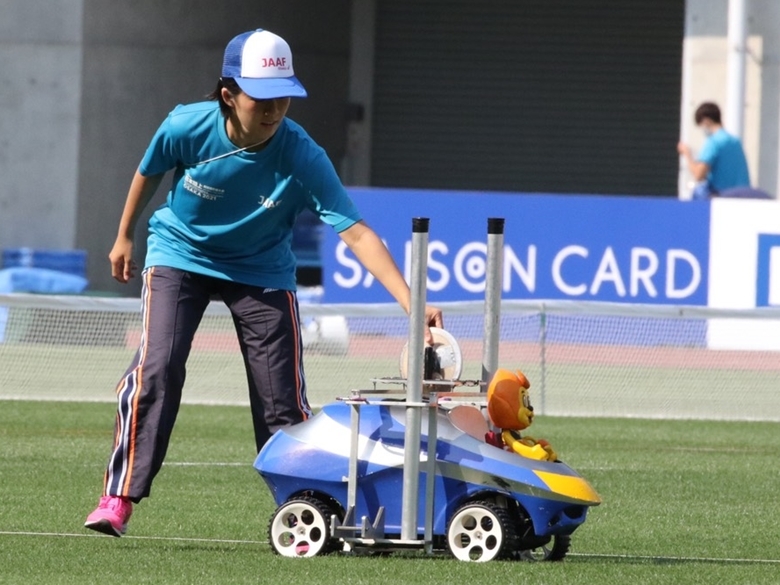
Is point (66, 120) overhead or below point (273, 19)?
below

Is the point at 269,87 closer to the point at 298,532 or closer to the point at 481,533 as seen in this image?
the point at 298,532

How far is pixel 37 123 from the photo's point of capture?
75.1 feet

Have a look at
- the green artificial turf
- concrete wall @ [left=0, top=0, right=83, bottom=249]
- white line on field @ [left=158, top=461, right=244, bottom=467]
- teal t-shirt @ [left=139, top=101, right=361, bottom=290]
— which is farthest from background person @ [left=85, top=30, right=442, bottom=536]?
concrete wall @ [left=0, top=0, right=83, bottom=249]

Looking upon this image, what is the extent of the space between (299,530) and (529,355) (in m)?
7.16

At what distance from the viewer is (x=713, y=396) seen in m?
12.8

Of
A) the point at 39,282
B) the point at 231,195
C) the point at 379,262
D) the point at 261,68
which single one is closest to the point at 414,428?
the point at 379,262

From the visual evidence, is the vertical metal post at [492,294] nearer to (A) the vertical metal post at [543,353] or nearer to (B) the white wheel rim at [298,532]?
(B) the white wheel rim at [298,532]

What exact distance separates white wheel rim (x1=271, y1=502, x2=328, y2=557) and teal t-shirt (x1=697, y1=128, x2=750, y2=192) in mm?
11518

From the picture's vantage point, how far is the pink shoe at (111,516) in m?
5.81

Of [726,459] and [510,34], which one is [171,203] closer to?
[726,459]

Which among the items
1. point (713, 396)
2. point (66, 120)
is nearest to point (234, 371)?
point (713, 396)

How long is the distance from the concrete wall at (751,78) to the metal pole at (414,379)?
1574cm

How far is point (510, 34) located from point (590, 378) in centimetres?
1757

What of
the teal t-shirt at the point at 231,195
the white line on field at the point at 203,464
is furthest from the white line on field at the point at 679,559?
the white line on field at the point at 203,464
